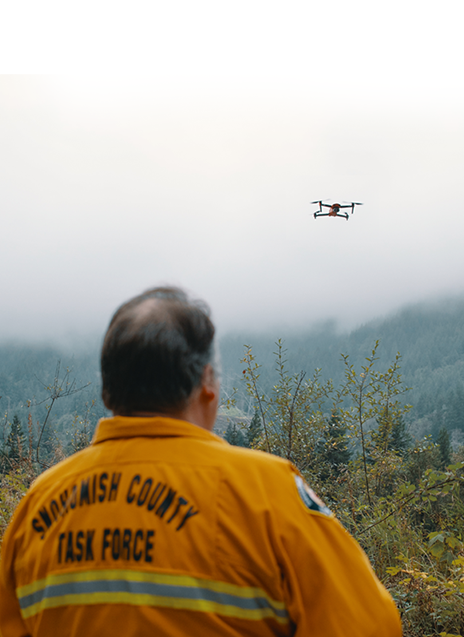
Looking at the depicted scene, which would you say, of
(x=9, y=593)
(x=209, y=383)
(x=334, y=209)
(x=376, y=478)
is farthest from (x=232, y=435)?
(x=209, y=383)

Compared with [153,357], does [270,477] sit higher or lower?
lower

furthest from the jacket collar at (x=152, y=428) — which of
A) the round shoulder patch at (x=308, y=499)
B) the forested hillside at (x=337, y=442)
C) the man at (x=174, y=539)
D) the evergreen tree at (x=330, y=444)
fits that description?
the evergreen tree at (x=330, y=444)

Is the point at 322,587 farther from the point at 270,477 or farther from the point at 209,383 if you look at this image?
the point at 209,383

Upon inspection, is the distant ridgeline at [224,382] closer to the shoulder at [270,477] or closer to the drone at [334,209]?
the shoulder at [270,477]

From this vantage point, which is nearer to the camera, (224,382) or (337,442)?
(224,382)

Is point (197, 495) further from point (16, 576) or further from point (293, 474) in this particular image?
point (16, 576)

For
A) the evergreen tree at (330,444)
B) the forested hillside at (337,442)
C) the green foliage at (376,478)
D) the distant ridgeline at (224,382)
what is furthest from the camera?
the distant ridgeline at (224,382)

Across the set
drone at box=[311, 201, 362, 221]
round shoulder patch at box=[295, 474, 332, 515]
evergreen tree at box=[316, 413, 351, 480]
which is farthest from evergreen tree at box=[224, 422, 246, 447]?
round shoulder patch at box=[295, 474, 332, 515]

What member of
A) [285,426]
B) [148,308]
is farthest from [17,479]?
[148,308]
